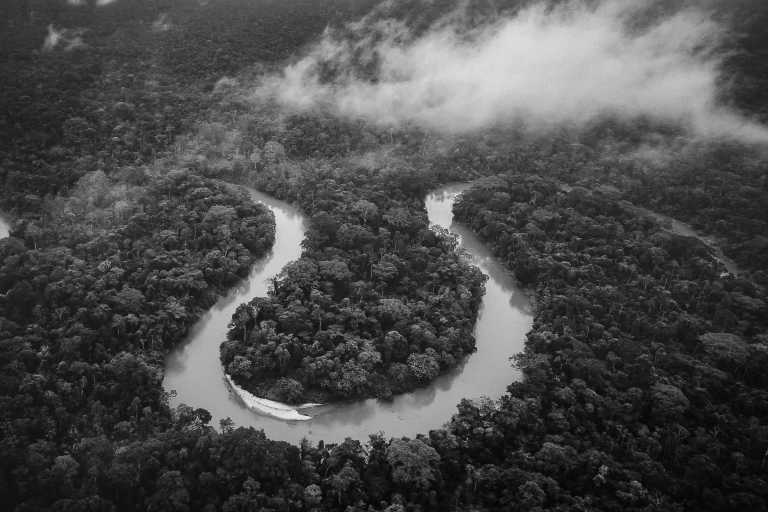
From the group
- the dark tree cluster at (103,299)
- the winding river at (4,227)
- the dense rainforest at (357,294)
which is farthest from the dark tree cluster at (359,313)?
the winding river at (4,227)

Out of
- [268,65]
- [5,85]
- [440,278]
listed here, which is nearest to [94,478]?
[440,278]

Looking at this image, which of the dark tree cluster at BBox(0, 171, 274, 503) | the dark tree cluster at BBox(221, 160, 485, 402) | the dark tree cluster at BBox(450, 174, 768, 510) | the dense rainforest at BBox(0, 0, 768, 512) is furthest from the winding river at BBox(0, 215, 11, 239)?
the dark tree cluster at BBox(450, 174, 768, 510)

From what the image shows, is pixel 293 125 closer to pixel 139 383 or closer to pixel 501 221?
pixel 501 221

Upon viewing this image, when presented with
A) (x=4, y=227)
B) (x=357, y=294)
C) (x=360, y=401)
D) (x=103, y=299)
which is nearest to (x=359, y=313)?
(x=357, y=294)

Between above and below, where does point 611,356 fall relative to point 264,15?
below

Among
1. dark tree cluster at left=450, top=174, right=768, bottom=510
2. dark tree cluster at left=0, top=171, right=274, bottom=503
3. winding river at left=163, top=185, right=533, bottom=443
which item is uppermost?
dark tree cluster at left=450, top=174, right=768, bottom=510

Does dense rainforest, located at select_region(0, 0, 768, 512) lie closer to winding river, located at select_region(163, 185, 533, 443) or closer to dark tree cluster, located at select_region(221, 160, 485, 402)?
dark tree cluster, located at select_region(221, 160, 485, 402)
